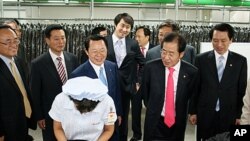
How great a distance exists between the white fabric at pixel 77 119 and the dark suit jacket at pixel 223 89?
1180mm

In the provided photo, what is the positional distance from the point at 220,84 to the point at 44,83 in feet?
5.43

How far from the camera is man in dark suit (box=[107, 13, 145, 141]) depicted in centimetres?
343

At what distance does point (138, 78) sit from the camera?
417cm

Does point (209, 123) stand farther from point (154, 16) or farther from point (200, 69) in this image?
point (154, 16)

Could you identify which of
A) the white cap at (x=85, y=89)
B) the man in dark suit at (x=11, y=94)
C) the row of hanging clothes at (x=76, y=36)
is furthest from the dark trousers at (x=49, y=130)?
the row of hanging clothes at (x=76, y=36)

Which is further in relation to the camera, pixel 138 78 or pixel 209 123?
pixel 138 78

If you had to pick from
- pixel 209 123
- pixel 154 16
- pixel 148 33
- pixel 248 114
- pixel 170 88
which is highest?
pixel 154 16

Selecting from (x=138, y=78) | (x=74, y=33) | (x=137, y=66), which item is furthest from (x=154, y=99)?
(x=74, y=33)

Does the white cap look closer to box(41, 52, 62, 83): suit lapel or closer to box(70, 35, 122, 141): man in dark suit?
box(70, 35, 122, 141): man in dark suit

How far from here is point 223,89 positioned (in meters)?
2.74

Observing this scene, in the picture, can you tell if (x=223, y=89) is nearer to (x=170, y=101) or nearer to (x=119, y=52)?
(x=170, y=101)

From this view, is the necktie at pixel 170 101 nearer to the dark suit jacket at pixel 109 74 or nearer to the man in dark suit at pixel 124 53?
the dark suit jacket at pixel 109 74

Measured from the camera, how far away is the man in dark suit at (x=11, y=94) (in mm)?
2336

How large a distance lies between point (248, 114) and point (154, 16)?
25.5ft
